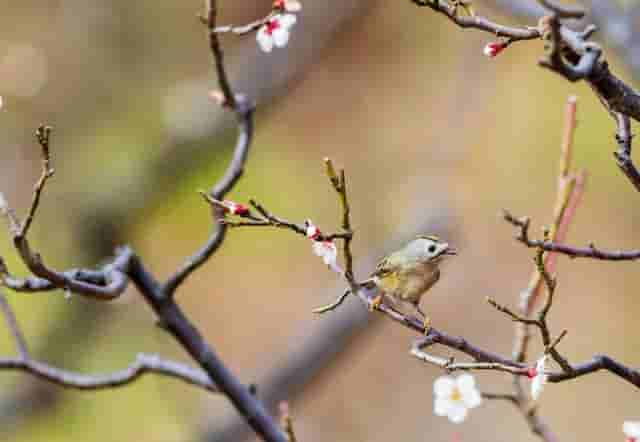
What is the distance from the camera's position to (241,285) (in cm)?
352

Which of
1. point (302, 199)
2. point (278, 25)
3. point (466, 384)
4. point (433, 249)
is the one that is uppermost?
point (278, 25)

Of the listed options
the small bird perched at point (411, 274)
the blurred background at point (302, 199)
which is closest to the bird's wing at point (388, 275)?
the small bird perched at point (411, 274)

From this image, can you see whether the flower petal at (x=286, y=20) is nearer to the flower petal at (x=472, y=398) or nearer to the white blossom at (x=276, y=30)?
the white blossom at (x=276, y=30)

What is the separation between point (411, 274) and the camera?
0.92m

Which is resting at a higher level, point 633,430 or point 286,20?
point 286,20

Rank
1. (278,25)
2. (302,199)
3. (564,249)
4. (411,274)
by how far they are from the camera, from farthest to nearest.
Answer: (302,199), (278,25), (411,274), (564,249)

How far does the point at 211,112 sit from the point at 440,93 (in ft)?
5.05

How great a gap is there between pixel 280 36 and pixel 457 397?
0.44 meters

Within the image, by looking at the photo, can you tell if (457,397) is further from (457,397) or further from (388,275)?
(388,275)

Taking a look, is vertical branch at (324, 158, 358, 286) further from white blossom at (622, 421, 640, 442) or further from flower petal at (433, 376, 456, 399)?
white blossom at (622, 421, 640, 442)

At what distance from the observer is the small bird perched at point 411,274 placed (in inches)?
36.3

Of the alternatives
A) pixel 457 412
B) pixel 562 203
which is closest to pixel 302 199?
pixel 562 203

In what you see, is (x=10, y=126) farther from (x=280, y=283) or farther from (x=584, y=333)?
(x=584, y=333)

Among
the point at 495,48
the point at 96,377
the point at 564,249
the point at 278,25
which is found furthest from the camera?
the point at 96,377
